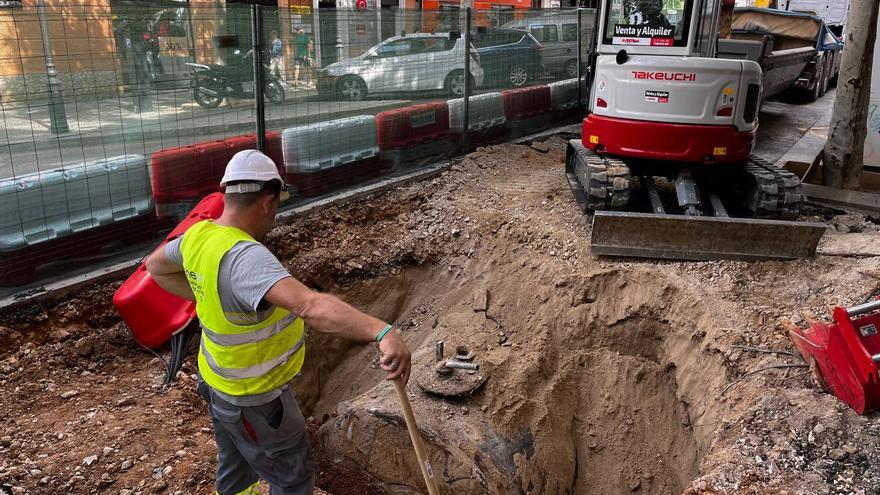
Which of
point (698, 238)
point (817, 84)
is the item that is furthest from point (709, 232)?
point (817, 84)

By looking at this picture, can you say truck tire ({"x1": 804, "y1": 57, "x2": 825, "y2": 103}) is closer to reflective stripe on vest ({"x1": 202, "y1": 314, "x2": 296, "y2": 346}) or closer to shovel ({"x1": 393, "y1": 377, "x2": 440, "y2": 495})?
shovel ({"x1": 393, "y1": 377, "x2": 440, "y2": 495})

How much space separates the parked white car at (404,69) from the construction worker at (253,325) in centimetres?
468

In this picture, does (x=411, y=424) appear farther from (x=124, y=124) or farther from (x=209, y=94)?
(x=209, y=94)

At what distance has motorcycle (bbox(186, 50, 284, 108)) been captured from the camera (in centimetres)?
620

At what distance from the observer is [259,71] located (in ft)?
21.7

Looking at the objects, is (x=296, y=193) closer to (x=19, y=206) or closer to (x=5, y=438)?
(x=19, y=206)

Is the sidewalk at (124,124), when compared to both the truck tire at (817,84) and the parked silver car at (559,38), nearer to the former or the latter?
the parked silver car at (559,38)

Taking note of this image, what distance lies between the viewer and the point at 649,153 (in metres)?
7.00

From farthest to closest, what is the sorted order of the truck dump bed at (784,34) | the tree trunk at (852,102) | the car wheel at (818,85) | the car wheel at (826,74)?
the car wheel at (826,74), the car wheel at (818,85), the truck dump bed at (784,34), the tree trunk at (852,102)

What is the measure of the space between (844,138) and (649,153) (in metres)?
3.38

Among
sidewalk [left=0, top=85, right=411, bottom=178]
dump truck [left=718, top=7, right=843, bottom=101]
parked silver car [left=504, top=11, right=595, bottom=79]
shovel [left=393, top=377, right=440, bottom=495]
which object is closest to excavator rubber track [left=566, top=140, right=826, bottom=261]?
sidewalk [left=0, top=85, right=411, bottom=178]

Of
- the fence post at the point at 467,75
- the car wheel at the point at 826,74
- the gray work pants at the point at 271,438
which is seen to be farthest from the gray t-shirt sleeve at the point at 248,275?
the car wheel at the point at 826,74

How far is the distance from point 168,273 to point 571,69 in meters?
10.1

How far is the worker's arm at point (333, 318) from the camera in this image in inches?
96.3
